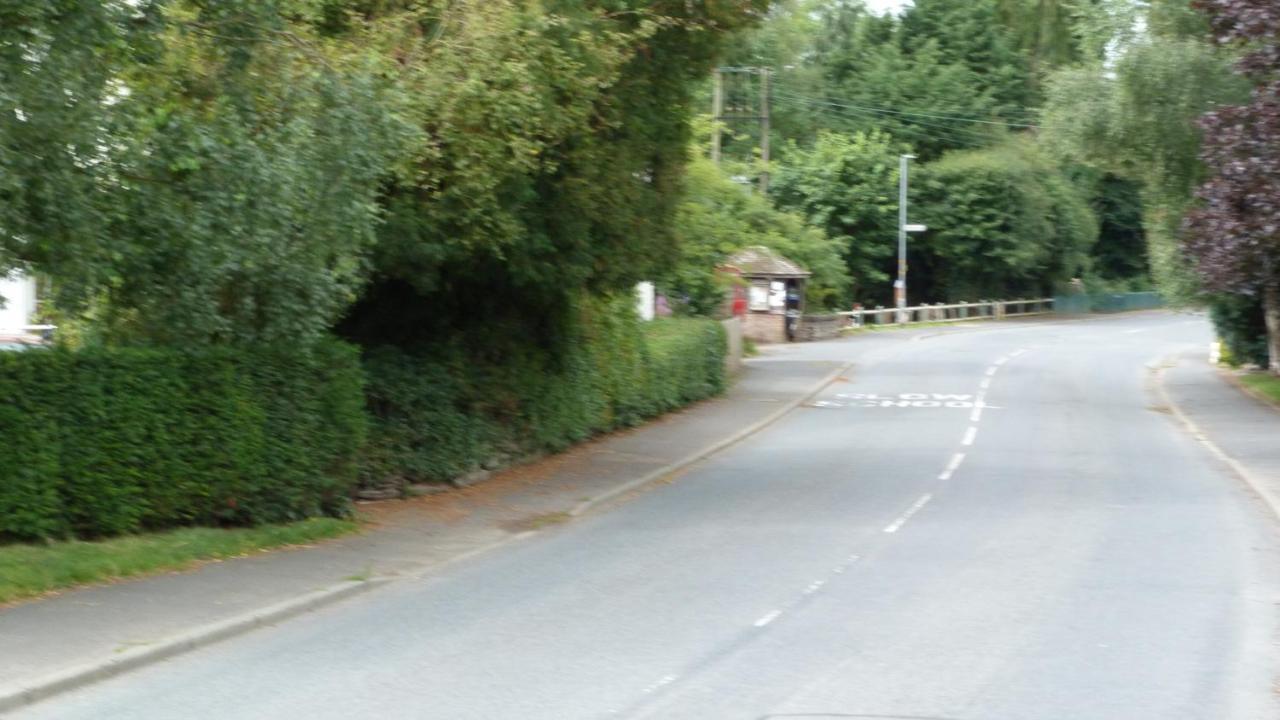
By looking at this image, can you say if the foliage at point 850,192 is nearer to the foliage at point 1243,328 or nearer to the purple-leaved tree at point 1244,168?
the foliage at point 1243,328

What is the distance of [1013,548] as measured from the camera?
14094mm

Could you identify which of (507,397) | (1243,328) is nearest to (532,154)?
(507,397)

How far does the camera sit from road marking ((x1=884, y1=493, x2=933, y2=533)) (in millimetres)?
15547

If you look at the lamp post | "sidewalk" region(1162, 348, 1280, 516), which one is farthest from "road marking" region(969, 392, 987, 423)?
the lamp post

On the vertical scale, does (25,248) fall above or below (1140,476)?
above

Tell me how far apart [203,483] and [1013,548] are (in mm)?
7517

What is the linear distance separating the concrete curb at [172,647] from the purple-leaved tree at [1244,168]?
16090mm

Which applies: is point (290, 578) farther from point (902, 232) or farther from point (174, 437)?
point (902, 232)

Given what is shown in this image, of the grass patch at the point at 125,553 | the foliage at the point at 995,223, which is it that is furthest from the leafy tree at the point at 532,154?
the foliage at the point at 995,223

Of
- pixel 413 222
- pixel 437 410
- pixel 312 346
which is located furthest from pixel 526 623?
pixel 437 410

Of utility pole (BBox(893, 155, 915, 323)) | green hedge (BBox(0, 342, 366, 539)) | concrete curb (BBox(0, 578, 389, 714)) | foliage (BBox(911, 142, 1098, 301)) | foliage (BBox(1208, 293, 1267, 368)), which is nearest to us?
concrete curb (BBox(0, 578, 389, 714))

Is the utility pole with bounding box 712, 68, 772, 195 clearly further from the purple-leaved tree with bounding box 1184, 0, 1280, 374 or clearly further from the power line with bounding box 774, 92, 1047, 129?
the purple-leaved tree with bounding box 1184, 0, 1280, 374

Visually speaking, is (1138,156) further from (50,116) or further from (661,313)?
(50,116)

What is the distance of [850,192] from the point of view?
65375 millimetres
